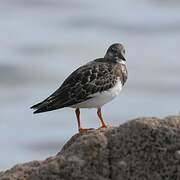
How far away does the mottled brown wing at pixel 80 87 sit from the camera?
26.7ft

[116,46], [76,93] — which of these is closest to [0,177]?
[76,93]

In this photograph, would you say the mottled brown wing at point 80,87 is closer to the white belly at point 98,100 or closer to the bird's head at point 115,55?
the white belly at point 98,100

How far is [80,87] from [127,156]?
3783mm

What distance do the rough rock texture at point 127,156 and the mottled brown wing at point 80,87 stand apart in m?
3.42

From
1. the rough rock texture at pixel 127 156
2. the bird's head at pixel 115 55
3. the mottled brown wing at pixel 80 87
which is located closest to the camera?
the rough rock texture at pixel 127 156

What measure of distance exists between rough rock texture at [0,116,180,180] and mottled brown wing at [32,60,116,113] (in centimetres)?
342

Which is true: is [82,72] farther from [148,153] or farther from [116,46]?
[148,153]

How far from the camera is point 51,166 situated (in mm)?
4594

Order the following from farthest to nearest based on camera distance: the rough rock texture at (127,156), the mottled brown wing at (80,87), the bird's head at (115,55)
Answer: the bird's head at (115,55) < the mottled brown wing at (80,87) < the rough rock texture at (127,156)

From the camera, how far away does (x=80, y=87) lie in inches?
324

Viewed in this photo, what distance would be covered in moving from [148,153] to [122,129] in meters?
0.30

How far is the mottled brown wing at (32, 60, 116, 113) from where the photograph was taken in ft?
26.7

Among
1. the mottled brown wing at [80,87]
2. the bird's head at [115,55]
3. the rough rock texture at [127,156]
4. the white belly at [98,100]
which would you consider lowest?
the rough rock texture at [127,156]

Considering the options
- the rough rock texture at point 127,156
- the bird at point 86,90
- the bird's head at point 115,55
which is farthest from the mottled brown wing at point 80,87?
the rough rock texture at point 127,156
